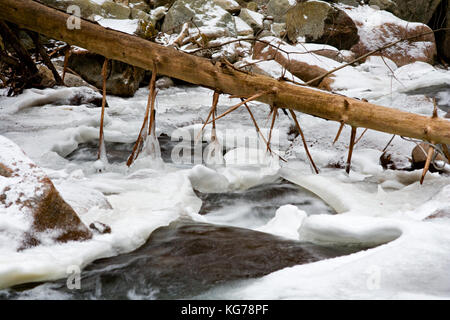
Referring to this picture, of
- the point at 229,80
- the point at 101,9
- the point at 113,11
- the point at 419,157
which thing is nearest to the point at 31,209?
the point at 229,80

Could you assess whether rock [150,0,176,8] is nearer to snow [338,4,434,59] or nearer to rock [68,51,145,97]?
snow [338,4,434,59]

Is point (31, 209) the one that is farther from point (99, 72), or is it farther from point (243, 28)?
point (243, 28)

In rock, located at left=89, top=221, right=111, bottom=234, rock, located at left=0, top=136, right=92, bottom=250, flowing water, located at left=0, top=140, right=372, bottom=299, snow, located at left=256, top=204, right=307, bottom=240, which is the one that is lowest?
A: snow, located at left=256, top=204, right=307, bottom=240

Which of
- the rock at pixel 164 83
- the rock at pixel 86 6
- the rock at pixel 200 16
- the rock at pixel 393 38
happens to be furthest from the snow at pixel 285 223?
the rock at pixel 200 16

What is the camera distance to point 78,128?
16.5 ft

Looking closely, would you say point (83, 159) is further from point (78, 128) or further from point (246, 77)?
point (246, 77)

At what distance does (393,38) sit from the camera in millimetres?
12758

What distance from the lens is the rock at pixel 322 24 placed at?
12.7 m

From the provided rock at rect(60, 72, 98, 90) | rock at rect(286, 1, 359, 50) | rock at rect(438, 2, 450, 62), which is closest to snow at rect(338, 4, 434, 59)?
rock at rect(286, 1, 359, 50)

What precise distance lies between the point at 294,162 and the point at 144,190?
200 centimetres

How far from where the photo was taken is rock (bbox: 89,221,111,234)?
2.25 m

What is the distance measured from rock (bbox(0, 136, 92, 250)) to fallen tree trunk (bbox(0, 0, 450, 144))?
1.44 meters

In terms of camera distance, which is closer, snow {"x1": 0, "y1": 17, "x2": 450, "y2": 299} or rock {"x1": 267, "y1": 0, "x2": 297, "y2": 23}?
snow {"x1": 0, "y1": 17, "x2": 450, "y2": 299}

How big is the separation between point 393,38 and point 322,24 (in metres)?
2.32
